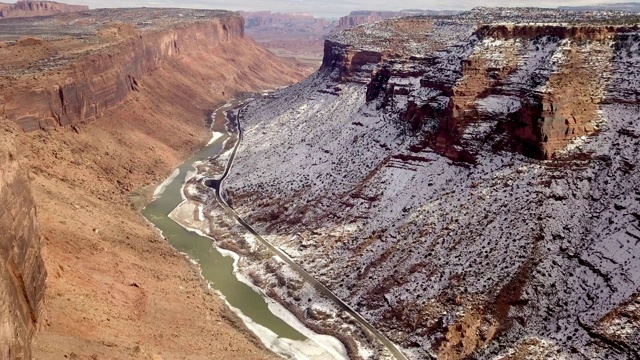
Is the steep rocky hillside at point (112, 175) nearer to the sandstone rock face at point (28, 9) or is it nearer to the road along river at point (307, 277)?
the road along river at point (307, 277)

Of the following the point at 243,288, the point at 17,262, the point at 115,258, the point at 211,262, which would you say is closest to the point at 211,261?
the point at 211,262

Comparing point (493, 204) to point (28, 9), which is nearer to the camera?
point (493, 204)

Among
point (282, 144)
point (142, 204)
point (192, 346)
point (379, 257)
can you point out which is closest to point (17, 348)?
point (192, 346)

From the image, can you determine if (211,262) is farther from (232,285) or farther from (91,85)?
(91,85)

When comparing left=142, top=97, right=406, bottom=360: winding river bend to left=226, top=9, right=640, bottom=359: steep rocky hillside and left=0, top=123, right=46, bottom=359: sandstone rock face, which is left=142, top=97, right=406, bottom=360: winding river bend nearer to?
left=226, top=9, right=640, bottom=359: steep rocky hillside

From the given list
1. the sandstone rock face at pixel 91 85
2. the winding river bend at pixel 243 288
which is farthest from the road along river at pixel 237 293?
the sandstone rock face at pixel 91 85

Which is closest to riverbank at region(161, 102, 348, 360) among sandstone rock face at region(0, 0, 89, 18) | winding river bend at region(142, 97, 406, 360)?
winding river bend at region(142, 97, 406, 360)
